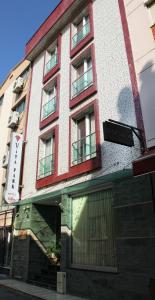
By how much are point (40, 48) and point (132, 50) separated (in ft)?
28.6

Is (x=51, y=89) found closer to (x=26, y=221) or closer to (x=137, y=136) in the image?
(x=26, y=221)

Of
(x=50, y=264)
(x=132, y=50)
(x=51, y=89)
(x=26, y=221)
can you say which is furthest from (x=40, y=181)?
(x=132, y=50)

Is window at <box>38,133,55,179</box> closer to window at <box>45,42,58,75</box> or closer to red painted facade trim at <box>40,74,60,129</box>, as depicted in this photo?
red painted facade trim at <box>40,74,60,129</box>

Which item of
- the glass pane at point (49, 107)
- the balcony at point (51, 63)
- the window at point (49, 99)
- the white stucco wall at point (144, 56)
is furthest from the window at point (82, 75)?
the white stucco wall at point (144, 56)

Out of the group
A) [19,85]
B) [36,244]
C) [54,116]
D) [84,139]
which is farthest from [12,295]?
[19,85]

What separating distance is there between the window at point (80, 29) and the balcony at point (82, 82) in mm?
2162

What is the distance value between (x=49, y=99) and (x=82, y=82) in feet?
10.8

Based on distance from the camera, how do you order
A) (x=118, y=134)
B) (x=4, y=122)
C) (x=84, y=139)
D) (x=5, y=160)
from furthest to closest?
(x=4, y=122) < (x=5, y=160) < (x=84, y=139) < (x=118, y=134)

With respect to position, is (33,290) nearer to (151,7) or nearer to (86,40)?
(86,40)

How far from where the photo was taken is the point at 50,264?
1218cm

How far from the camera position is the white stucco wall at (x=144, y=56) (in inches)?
317

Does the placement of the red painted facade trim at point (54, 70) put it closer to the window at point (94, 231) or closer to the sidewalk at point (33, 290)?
the window at point (94, 231)

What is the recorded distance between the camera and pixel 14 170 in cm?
1368

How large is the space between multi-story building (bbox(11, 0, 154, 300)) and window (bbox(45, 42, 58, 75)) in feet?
0.24
